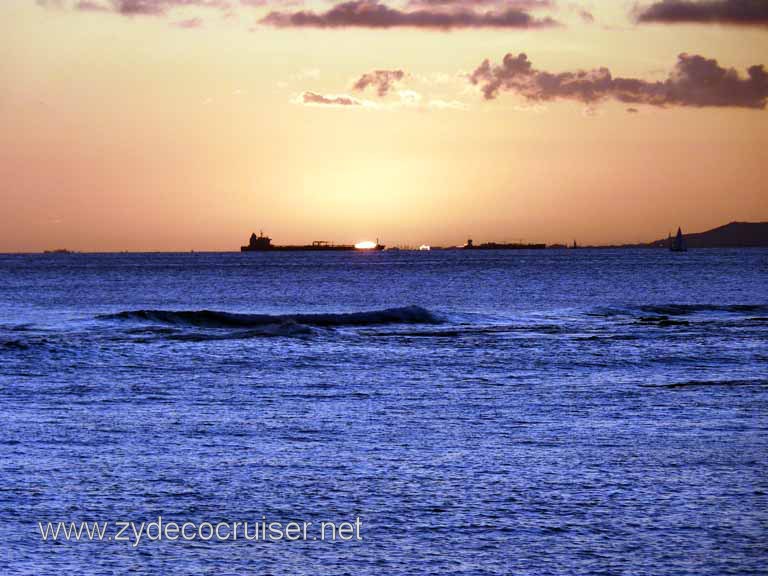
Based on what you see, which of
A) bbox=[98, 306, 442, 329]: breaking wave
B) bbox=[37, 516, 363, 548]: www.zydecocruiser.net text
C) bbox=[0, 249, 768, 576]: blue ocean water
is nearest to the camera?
bbox=[0, 249, 768, 576]: blue ocean water

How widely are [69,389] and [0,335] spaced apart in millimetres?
24440

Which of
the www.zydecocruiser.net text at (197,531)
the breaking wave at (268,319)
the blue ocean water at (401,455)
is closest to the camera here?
the blue ocean water at (401,455)

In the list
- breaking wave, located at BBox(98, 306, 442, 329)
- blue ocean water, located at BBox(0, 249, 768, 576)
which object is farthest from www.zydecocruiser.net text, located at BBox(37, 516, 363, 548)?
breaking wave, located at BBox(98, 306, 442, 329)

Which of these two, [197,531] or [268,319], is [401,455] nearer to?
[197,531]

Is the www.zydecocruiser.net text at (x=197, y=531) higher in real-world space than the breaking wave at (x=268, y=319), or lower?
higher

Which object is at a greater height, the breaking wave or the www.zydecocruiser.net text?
the www.zydecocruiser.net text

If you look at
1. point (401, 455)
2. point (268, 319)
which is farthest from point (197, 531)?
point (268, 319)

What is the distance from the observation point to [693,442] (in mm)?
15266

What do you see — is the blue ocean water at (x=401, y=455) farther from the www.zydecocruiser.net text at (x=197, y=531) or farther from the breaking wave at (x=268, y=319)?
the breaking wave at (x=268, y=319)

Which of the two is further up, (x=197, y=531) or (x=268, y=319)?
(x=197, y=531)

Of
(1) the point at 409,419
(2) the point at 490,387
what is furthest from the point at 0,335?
(1) the point at 409,419

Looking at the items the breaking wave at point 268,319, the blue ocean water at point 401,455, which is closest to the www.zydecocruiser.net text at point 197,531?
the blue ocean water at point 401,455

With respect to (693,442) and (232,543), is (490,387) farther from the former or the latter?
(232,543)

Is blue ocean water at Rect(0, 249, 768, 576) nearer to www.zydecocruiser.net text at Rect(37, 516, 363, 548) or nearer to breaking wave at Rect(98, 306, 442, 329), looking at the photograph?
www.zydecocruiser.net text at Rect(37, 516, 363, 548)
